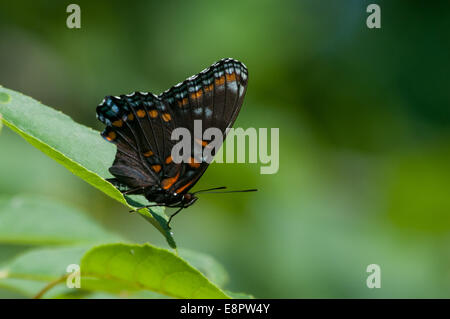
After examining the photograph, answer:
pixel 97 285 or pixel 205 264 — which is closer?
pixel 97 285

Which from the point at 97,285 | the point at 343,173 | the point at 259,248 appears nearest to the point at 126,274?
the point at 97,285

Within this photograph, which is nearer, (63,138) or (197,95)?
(63,138)

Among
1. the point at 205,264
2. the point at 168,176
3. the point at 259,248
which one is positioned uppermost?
the point at 168,176

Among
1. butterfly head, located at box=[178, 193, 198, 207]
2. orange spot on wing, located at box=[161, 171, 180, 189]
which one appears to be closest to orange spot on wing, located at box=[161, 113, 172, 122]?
orange spot on wing, located at box=[161, 171, 180, 189]

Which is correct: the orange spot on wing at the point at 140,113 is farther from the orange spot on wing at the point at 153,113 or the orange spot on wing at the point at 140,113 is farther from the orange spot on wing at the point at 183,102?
the orange spot on wing at the point at 183,102

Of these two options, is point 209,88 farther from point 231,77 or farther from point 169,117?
point 169,117

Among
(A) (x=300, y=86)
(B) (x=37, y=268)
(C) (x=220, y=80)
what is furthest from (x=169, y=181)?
(A) (x=300, y=86)

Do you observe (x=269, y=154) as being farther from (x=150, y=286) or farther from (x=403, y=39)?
(x=150, y=286)

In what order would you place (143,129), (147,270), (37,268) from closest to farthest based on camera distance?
1. (147,270)
2. (37,268)
3. (143,129)
